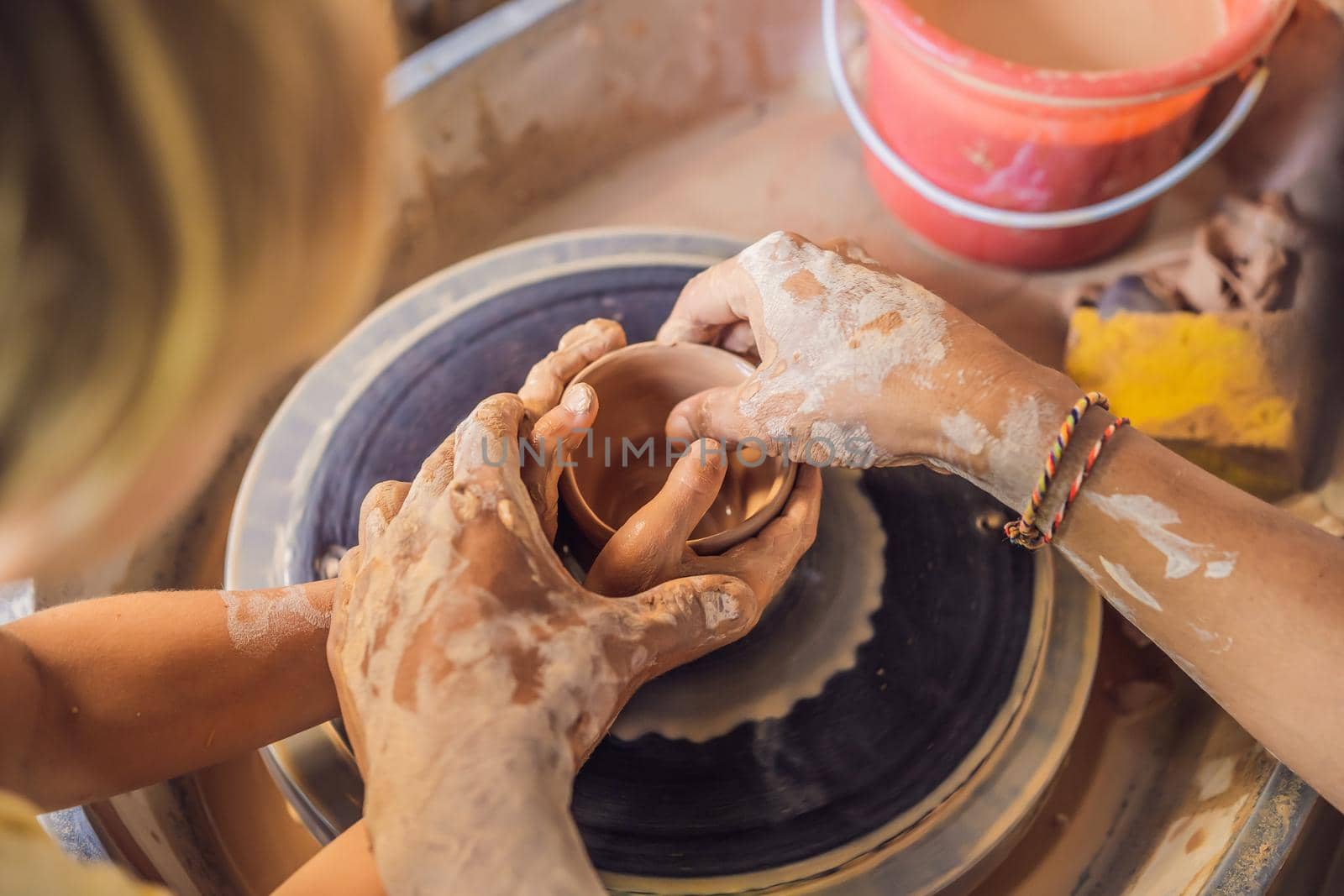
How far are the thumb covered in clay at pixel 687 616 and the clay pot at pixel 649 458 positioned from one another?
0.11 metres

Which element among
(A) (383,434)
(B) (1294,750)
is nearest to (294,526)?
(A) (383,434)

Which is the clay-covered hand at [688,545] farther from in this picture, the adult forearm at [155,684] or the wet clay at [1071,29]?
the wet clay at [1071,29]

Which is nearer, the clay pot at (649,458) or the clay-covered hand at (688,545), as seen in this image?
the clay-covered hand at (688,545)

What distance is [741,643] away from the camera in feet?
4.31

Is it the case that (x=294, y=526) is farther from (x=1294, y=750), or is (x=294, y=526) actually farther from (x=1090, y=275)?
(x=1090, y=275)

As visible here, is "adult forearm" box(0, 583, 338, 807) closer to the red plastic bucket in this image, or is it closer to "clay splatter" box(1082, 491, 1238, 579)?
"clay splatter" box(1082, 491, 1238, 579)

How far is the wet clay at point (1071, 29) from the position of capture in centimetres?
185

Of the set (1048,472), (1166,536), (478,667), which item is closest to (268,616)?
(478,667)

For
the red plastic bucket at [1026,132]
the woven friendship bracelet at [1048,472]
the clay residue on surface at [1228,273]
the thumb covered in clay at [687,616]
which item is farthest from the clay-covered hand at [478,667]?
the clay residue on surface at [1228,273]

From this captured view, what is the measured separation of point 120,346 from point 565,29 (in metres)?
1.81

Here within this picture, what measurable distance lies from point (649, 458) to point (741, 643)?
35 centimetres

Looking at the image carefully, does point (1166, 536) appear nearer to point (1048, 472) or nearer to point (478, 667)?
point (1048, 472)

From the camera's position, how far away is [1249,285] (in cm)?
194

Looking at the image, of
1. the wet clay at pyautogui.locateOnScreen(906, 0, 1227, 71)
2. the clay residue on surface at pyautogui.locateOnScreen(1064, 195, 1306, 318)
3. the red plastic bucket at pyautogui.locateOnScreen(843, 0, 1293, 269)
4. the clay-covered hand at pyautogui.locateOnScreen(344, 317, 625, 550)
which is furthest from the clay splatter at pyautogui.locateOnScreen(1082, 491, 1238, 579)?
the wet clay at pyautogui.locateOnScreen(906, 0, 1227, 71)
